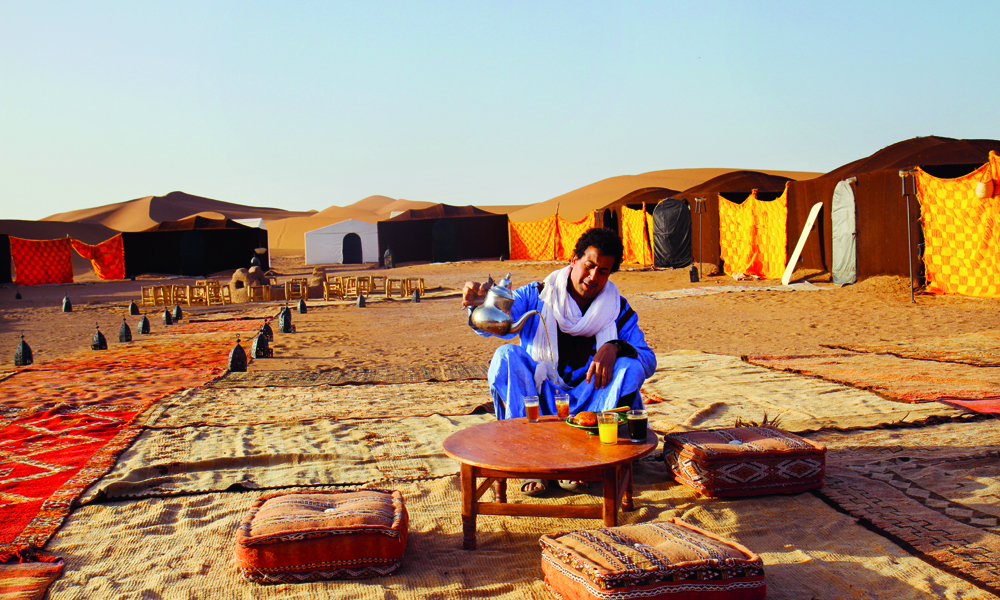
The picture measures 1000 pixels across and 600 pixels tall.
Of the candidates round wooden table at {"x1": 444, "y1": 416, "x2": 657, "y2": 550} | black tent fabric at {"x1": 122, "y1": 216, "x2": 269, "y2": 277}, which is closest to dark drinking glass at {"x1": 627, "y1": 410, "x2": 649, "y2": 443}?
round wooden table at {"x1": 444, "y1": 416, "x2": 657, "y2": 550}

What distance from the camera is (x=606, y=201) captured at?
64.1 metres

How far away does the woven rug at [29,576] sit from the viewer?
225 cm

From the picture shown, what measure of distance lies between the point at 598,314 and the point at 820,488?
1.20m

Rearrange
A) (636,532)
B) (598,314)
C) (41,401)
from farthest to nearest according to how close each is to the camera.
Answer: (41,401)
(598,314)
(636,532)

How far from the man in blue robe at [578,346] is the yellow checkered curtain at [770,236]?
44.4 feet

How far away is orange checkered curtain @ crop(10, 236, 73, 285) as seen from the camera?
23047 millimetres

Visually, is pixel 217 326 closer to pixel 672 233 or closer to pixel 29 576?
pixel 29 576

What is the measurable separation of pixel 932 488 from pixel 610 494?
149 centimetres

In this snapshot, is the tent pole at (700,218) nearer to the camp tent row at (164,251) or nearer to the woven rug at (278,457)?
the camp tent row at (164,251)

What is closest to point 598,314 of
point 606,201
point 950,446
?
point 950,446

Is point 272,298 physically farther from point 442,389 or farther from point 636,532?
point 636,532

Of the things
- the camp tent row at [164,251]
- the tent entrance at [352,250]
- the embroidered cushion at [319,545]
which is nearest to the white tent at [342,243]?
the tent entrance at [352,250]

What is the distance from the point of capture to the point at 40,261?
23.6 m

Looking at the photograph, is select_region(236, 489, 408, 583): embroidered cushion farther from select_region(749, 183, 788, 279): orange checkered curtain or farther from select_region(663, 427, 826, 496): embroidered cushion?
select_region(749, 183, 788, 279): orange checkered curtain
